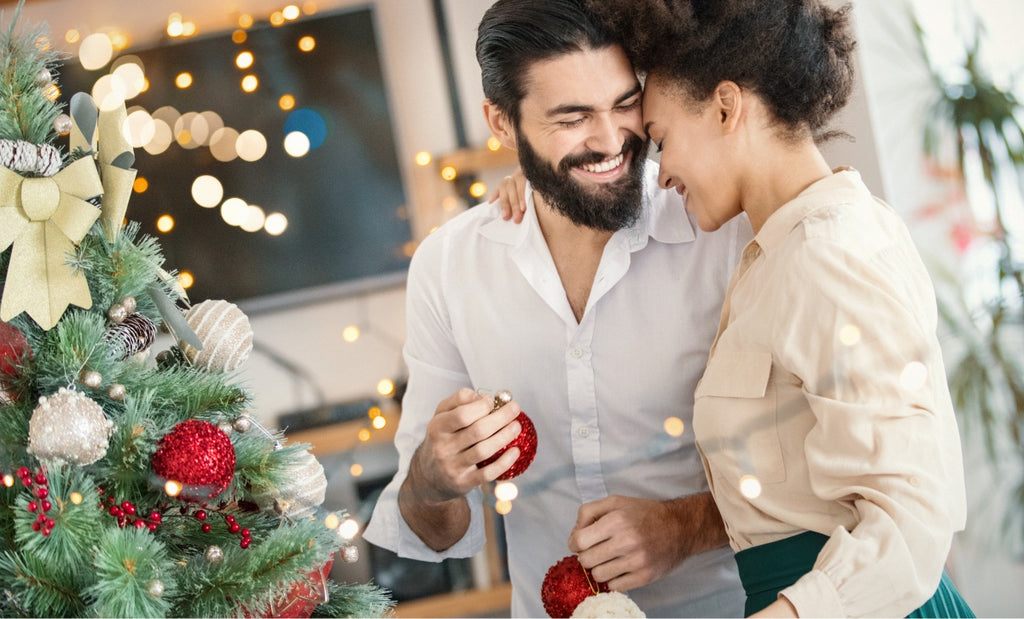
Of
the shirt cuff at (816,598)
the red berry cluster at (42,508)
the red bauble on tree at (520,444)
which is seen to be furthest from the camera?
the red bauble on tree at (520,444)

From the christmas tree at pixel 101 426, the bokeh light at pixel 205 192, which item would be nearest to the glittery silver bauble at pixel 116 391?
the christmas tree at pixel 101 426

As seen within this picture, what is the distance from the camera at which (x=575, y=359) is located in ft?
3.65

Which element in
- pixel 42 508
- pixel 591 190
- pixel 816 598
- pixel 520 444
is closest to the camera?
pixel 42 508

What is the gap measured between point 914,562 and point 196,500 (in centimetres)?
64

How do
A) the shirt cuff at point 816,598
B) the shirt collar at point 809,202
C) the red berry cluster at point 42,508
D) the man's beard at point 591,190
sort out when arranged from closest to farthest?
the red berry cluster at point 42,508, the shirt cuff at point 816,598, the shirt collar at point 809,202, the man's beard at point 591,190

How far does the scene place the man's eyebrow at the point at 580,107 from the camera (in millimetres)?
1015

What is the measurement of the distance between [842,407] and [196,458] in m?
0.56

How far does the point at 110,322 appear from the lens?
29.2 inches

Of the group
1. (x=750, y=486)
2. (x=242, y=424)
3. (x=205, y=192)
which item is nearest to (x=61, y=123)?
(x=242, y=424)

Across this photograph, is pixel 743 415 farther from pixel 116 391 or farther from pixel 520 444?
pixel 116 391

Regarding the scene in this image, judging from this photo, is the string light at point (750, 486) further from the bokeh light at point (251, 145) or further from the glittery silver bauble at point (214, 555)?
the bokeh light at point (251, 145)

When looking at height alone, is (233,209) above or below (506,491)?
above

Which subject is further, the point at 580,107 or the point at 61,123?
the point at 580,107

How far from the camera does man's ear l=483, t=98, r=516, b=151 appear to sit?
1131mm
